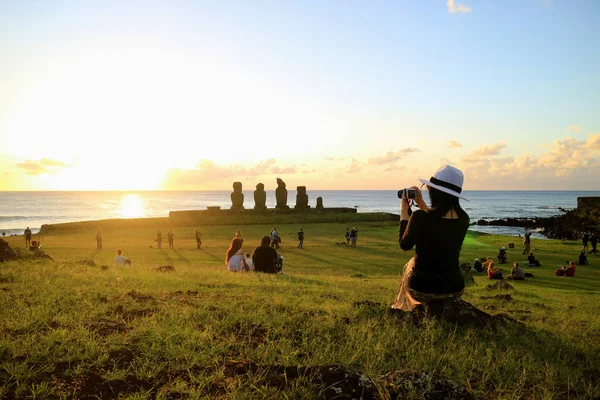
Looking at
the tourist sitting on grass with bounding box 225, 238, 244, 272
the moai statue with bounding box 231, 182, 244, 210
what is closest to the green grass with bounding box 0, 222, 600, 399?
the tourist sitting on grass with bounding box 225, 238, 244, 272

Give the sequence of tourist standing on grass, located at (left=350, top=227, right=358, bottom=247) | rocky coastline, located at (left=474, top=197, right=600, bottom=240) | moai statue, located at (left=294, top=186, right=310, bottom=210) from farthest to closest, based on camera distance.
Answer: moai statue, located at (left=294, top=186, right=310, bottom=210), rocky coastline, located at (left=474, top=197, right=600, bottom=240), tourist standing on grass, located at (left=350, top=227, right=358, bottom=247)

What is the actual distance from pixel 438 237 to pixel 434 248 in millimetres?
163

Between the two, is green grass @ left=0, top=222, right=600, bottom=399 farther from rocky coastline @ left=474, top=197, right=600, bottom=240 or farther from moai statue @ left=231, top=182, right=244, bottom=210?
rocky coastline @ left=474, top=197, right=600, bottom=240

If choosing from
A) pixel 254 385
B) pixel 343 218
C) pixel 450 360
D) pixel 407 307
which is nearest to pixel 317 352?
pixel 254 385

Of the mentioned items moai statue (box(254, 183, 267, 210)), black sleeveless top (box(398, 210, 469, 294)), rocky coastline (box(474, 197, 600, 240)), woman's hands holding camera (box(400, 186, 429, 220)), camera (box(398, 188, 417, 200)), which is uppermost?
moai statue (box(254, 183, 267, 210))

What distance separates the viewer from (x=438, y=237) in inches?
226

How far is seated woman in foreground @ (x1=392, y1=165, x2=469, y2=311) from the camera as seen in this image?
5.69 metres

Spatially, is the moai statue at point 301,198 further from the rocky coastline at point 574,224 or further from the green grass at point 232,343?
the green grass at point 232,343

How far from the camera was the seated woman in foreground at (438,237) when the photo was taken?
5.69 m

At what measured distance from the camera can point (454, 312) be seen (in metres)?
6.04

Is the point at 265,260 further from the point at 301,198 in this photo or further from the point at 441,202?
the point at 301,198

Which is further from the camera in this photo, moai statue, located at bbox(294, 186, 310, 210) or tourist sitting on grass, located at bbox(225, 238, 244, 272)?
moai statue, located at bbox(294, 186, 310, 210)

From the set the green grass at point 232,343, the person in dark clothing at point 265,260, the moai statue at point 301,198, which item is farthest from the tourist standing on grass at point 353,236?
the moai statue at point 301,198

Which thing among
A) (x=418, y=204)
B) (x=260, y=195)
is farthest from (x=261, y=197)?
(x=418, y=204)
